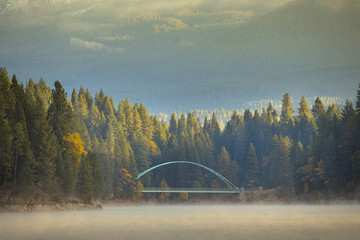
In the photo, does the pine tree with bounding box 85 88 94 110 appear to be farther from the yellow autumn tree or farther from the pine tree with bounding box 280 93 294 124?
the yellow autumn tree

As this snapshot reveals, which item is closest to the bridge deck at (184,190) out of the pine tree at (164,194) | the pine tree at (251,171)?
the pine tree at (164,194)

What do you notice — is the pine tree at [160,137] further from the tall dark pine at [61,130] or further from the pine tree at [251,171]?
the tall dark pine at [61,130]

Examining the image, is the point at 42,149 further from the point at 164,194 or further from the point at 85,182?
the point at 164,194

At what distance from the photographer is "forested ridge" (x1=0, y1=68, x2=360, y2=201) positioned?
77875mm

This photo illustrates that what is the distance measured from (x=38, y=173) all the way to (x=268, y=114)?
120 meters

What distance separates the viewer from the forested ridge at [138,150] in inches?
3066

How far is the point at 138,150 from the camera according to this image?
152m

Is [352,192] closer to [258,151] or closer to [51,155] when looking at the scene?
[51,155]

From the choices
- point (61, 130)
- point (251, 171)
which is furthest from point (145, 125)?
point (61, 130)

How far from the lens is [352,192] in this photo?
9781 cm

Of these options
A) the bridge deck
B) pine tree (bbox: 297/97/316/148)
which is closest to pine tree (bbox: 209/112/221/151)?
pine tree (bbox: 297/97/316/148)

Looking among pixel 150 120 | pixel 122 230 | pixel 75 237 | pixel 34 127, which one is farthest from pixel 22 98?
pixel 150 120

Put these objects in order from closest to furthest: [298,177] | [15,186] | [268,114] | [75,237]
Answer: [75,237], [15,186], [298,177], [268,114]

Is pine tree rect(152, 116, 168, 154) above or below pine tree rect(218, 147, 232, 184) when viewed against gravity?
above
